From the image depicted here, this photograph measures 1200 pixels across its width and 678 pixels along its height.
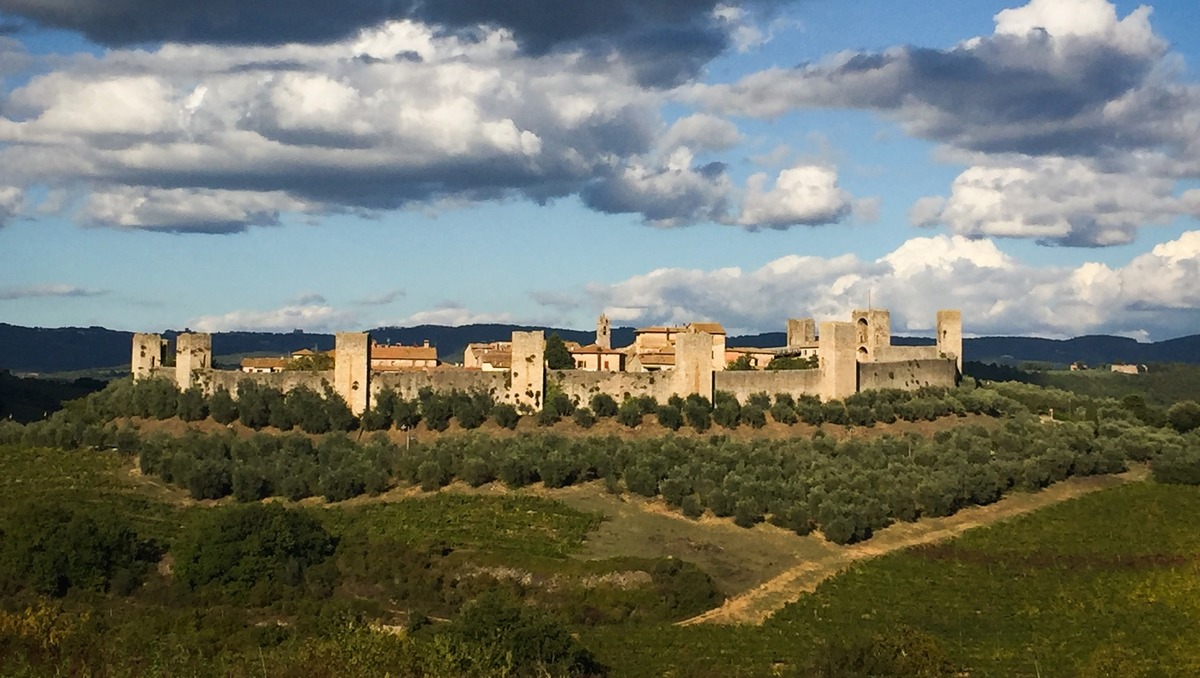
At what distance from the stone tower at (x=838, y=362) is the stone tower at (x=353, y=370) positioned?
18022mm

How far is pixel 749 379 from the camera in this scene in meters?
57.2

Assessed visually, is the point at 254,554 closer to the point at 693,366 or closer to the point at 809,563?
the point at 809,563

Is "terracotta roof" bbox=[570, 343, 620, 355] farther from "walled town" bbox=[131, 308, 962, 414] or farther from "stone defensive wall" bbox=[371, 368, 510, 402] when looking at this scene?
"stone defensive wall" bbox=[371, 368, 510, 402]

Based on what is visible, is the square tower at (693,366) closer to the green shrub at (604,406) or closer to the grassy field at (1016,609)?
the green shrub at (604,406)

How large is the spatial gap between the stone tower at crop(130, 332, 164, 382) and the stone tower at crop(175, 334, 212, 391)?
10.3 feet

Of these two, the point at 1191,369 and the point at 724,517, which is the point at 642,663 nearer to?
the point at 724,517

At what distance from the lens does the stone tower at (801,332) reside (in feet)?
243

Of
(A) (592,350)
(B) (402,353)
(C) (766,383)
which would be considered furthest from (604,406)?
(B) (402,353)

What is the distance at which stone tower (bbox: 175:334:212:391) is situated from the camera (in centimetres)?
5856

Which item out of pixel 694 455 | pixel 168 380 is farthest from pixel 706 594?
pixel 168 380

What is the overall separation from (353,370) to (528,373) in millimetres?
6909

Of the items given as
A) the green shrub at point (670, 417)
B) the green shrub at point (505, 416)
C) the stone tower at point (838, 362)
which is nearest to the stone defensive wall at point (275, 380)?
the green shrub at point (505, 416)

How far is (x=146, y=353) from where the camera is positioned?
6253cm

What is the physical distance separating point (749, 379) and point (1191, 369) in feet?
226
